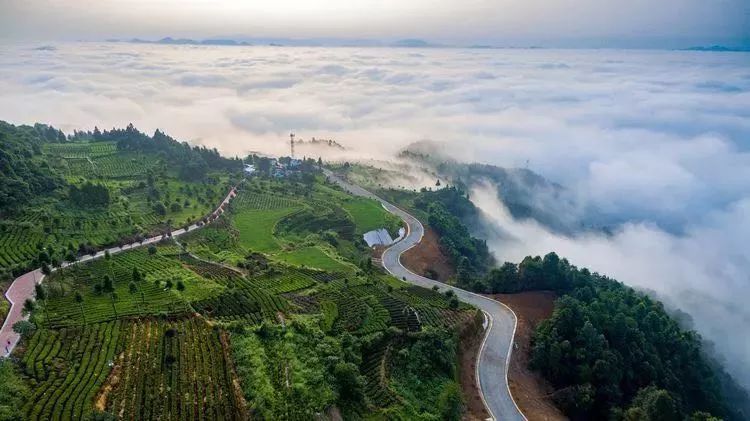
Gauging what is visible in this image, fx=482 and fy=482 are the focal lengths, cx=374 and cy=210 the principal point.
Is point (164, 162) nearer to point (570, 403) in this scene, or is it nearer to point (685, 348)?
point (570, 403)

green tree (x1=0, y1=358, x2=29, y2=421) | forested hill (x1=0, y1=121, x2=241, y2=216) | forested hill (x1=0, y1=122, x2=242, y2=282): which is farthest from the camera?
forested hill (x1=0, y1=121, x2=241, y2=216)

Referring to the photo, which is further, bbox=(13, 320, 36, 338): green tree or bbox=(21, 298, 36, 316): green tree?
bbox=(21, 298, 36, 316): green tree

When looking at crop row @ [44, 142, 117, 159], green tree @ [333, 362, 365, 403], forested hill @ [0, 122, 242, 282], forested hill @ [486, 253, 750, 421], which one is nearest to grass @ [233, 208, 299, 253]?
forested hill @ [0, 122, 242, 282]

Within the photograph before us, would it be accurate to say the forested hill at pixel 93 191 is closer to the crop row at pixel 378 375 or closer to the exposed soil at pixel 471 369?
the crop row at pixel 378 375

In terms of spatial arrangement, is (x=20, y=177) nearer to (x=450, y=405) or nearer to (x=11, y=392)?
(x=11, y=392)

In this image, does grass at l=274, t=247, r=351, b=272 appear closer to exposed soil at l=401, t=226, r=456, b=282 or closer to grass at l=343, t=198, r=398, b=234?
exposed soil at l=401, t=226, r=456, b=282

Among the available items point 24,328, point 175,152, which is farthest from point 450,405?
point 175,152

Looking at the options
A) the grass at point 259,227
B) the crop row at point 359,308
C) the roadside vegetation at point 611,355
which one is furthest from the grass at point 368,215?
the crop row at point 359,308
